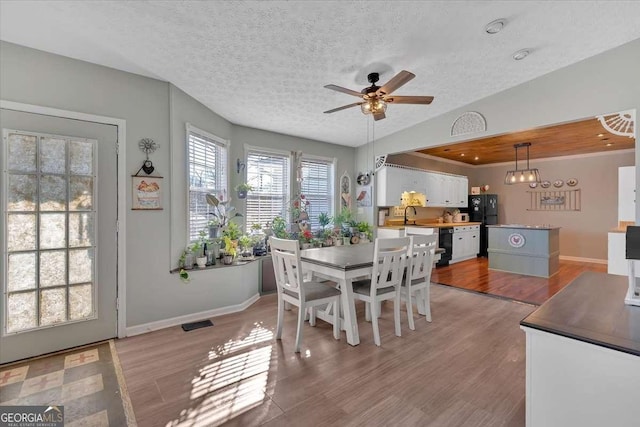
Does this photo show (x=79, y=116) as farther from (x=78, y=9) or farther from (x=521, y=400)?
(x=521, y=400)

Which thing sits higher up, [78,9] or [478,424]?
[78,9]

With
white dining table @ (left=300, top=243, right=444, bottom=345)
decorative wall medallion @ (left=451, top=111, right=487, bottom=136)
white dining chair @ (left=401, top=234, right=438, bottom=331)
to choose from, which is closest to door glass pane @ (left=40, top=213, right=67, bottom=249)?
white dining table @ (left=300, top=243, right=444, bottom=345)

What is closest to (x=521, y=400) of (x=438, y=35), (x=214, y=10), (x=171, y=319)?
(x=438, y=35)

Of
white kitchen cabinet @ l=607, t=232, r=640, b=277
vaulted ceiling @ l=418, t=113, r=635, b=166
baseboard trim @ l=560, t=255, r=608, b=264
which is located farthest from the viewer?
baseboard trim @ l=560, t=255, r=608, b=264

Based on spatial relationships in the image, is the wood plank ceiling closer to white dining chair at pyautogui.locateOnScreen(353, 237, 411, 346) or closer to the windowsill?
white dining chair at pyautogui.locateOnScreen(353, 237, 411, 346)

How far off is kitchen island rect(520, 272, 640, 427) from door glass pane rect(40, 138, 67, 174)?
144 inches

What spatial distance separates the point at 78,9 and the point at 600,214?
9319 mm

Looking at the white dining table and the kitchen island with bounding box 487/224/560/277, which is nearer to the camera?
the white dining table

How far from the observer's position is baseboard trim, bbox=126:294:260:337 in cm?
301

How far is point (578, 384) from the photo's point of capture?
121 centimetres

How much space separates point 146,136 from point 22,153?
97cm

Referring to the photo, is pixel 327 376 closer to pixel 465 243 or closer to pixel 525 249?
pixel 525 249

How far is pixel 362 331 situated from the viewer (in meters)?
3.08

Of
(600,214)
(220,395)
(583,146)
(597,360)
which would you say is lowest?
(220,395)
